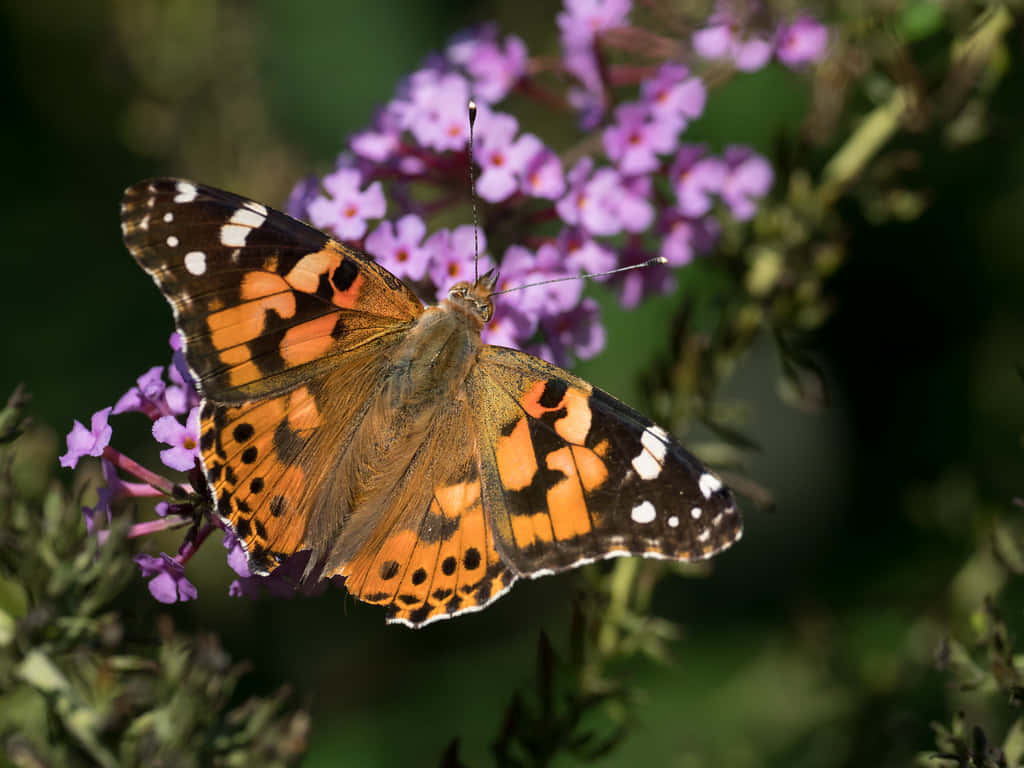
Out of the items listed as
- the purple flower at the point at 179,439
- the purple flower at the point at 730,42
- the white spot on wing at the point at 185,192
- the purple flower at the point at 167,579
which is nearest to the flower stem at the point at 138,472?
the purple flower at the point at 179,439

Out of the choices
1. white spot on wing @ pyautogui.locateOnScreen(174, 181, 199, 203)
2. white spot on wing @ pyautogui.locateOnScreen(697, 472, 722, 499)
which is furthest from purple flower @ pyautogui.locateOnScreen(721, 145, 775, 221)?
white spot on wing @ pyautogui.locateOnScreen(174, 181, 199, 203)

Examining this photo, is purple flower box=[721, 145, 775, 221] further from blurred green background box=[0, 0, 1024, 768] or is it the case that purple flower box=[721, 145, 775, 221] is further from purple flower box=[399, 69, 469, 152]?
blurred green background box=[0, 0, 1024, 768]

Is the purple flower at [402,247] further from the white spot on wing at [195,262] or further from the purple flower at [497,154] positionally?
the white spot on wing at [195,262]

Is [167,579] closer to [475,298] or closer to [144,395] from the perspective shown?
[144,395]

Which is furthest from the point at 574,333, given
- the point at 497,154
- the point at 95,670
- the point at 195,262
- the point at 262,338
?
the point at 95,670

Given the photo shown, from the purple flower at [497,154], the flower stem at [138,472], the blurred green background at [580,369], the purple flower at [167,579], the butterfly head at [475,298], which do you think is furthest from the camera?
the blurred green background at [580,369]
